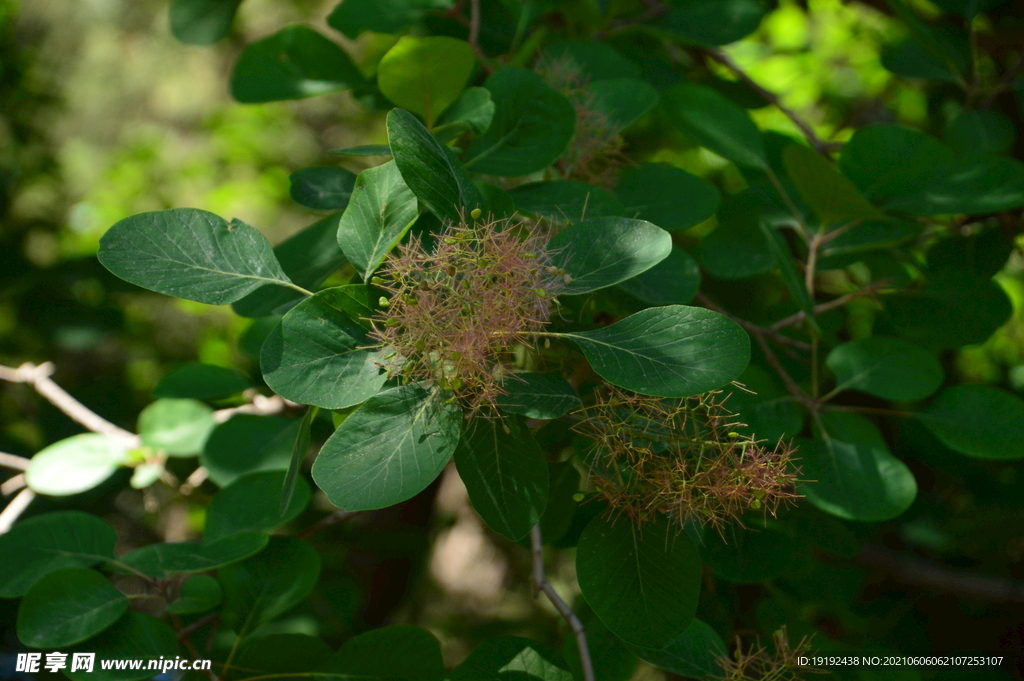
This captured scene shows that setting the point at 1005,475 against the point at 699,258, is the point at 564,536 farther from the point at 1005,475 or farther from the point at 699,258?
the point at 1005,475

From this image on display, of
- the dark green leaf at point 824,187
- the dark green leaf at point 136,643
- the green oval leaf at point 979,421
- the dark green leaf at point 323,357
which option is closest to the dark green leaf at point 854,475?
the green oval leaf at point 979,421

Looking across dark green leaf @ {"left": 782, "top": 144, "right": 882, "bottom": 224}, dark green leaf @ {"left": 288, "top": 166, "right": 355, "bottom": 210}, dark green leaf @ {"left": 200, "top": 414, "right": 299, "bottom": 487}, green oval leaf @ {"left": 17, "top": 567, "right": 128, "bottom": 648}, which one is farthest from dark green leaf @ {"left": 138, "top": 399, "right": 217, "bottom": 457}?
dark green leaf @ {"left": 782, "top": 144, "right": 882, "bottom": 224}

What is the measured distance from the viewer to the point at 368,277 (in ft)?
1.81

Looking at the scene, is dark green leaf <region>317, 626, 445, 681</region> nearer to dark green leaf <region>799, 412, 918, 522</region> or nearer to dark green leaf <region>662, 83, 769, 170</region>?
dark green leaf <region>799, 412, 918, 522</region>

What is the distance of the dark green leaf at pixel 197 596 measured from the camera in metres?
0.74

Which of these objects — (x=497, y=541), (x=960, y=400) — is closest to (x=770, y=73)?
(x=960, y=400)

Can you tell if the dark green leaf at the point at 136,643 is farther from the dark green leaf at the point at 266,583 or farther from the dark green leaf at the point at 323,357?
the dark green leaf at the point at 323,357

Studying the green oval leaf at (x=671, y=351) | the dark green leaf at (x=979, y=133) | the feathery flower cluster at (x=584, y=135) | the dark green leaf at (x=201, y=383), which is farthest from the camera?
the dark green leaf at (x=979, y=133)

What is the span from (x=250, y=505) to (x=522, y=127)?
55cm

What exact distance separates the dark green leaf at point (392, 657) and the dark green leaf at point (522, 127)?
50 cm

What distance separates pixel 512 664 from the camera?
0.68 m

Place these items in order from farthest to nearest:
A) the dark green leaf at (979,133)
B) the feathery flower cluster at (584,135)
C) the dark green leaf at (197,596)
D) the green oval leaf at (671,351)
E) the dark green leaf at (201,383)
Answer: the dark green leaf at (979,133) < the dark green leaf at (201,383) < the feathery flower cluster at (584,135) < the dark green leaf at (197,596) < the green oval leaf at (671,351)

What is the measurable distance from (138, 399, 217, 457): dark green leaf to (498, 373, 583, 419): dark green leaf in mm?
711

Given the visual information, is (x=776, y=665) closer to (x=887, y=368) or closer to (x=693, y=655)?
(x=693, y=655)
